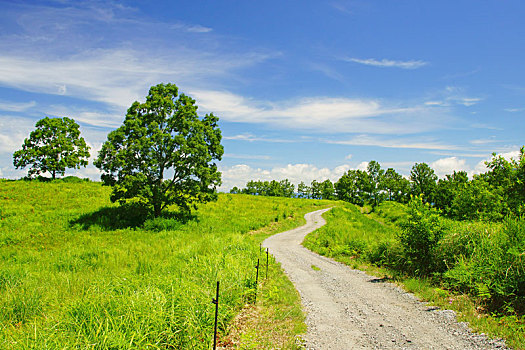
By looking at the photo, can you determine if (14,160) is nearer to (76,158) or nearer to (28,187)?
(76,158)

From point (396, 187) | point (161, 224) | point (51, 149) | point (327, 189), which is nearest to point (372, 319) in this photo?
point (161, 224)

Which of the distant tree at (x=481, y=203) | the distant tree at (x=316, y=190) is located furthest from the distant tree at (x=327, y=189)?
the distant tree at (x=481, y=203)

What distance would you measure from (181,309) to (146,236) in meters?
17.5

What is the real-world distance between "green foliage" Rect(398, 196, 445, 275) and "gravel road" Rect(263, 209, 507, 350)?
1.73 metres

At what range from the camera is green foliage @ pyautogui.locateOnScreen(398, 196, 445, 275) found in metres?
11.3

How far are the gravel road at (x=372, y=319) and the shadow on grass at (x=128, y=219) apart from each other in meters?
16.3

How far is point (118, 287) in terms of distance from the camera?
7430 mm

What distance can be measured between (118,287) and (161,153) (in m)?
20.3

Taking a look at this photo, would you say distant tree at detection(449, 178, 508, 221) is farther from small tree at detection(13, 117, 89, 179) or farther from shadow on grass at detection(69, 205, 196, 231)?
small tree at detection(13, 117, 89, 179)

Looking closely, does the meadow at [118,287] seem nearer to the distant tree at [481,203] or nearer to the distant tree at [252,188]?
the distant tree at [481,203]

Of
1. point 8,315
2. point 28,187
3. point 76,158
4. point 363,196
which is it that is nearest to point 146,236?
point 8,315

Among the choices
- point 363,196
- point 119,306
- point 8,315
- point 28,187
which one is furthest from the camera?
point 363,196

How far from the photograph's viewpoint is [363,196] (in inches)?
3275

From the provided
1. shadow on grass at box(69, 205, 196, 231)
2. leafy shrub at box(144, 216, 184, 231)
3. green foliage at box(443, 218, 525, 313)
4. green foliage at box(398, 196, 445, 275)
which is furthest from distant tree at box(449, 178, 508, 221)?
shadow on grass at box(69, 205, 196, 231)
